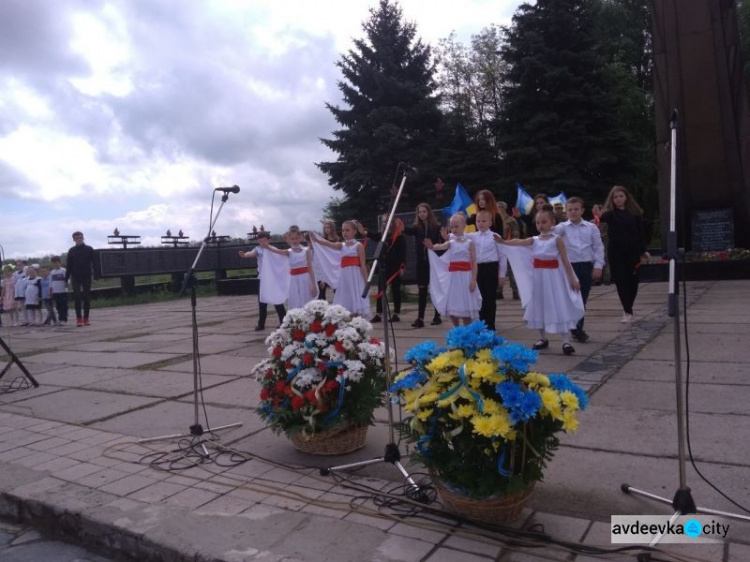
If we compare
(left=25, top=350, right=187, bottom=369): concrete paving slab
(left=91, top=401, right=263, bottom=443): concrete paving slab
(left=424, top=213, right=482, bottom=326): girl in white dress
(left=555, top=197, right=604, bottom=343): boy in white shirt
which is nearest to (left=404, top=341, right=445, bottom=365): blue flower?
(left=91, top=401, right=263, bottom=443): concrete paving slab

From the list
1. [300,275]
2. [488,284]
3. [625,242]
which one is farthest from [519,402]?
[300,275]

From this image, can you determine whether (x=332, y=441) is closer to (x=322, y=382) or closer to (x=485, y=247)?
(x=322, y=382)

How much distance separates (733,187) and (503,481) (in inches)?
631

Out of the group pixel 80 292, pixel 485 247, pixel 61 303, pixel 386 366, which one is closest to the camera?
pixel 386 366

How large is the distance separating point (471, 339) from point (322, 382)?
139cm

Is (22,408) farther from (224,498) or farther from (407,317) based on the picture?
(407,317)

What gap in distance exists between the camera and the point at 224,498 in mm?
3756

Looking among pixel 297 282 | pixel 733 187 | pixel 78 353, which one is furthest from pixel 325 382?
pixel 733 187

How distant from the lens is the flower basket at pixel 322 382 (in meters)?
4.21

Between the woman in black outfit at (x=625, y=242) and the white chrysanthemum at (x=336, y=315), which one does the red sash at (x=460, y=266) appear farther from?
the white chrysanthemum at (x=336, y=315)

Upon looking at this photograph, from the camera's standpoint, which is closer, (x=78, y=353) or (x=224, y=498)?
(x=224, y=498)

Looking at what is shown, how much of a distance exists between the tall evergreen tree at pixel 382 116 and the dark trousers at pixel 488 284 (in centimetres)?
2326
